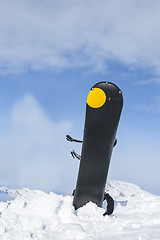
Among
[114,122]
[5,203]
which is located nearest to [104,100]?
[114,122]

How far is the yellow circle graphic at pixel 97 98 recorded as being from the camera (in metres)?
6.34

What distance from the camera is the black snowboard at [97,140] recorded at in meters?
6.39

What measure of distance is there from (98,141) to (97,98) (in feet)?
3.40

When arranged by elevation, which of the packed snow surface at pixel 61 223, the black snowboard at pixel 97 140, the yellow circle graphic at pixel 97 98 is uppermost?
the yellow circle graphic at pixel 97 98

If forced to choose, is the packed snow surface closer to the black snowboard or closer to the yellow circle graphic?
the black snowboard

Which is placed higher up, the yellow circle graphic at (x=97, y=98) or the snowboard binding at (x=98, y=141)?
the yellow circle graphic at (x=97, y=98)

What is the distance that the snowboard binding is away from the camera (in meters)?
6.40

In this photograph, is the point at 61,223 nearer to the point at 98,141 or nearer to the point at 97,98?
the point at 98,141

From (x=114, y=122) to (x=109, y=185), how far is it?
9842cm

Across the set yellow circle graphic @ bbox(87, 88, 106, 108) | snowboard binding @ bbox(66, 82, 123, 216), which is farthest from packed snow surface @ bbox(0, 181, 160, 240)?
yellow circle graphic @ bbox(87, 88, 106, 108)

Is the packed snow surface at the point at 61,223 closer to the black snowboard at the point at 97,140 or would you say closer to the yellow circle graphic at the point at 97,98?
the black snowboard at the point at 97,140

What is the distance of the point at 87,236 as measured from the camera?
5.27 metres

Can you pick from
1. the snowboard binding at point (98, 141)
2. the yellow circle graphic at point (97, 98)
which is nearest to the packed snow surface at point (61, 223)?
the snowboard binding at point (98, 141)

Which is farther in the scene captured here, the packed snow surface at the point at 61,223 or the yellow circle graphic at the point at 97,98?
the yellow circle graphic at the point at 97,98
